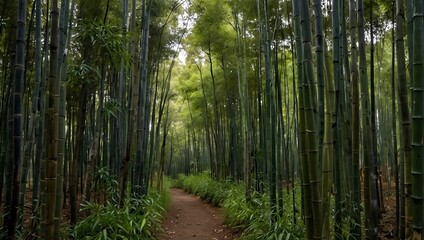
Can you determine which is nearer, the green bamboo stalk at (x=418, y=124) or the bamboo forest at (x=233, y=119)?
the green bamboo stalk at (x=418, y=124)

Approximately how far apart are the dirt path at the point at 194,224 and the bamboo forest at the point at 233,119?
4 centimetres

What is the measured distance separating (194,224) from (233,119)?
2.84 metres

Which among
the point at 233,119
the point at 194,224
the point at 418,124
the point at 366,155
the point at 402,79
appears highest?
the point at 233,119

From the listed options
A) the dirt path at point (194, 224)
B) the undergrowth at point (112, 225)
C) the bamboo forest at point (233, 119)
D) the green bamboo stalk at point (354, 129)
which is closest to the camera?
the bamboo forest at point (233, 119)

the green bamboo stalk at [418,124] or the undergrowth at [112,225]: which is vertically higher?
the green bamboo stalk at [418,124]

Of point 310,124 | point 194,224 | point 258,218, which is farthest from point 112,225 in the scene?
point 310,124

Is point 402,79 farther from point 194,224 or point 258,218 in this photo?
point 194,224

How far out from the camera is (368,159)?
3.08m

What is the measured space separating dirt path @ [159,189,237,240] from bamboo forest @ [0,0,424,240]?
4 centimetres

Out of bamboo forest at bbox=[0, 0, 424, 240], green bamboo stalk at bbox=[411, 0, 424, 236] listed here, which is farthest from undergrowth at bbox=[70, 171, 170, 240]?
green bamboo stalk at bbox=[411, 0, 424, 236]

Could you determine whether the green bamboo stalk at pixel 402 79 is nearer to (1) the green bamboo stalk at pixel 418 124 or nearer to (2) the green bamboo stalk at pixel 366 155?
(2) the green bamboo stalk at pixel 366 155

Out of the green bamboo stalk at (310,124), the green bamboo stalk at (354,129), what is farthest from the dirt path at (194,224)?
the green bamboo stalk at (310,124)

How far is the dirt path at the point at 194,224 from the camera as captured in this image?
17.1 ft

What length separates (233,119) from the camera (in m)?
8.17
